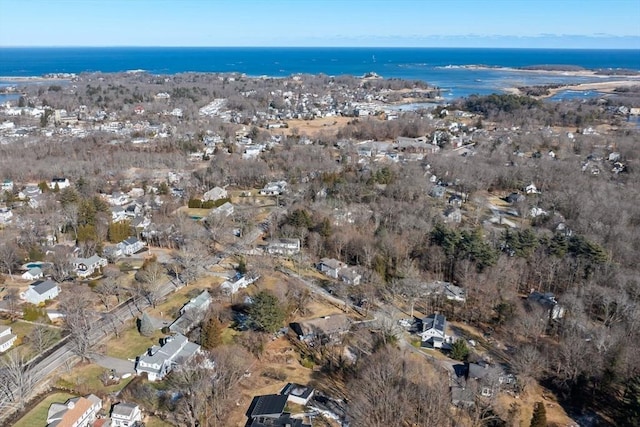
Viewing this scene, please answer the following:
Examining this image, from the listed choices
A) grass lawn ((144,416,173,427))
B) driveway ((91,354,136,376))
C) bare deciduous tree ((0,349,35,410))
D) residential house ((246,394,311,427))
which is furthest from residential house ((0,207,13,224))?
residential house ((246,394,311,427))

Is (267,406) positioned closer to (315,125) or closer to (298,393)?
(298,393)

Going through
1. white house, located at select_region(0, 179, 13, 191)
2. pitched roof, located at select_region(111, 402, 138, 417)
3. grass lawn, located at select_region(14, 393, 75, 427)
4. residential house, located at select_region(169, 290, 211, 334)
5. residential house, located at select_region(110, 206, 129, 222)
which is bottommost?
grass lawn, located at select_region(14, 393, 75, 427)

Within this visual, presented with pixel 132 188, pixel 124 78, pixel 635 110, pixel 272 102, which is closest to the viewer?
pixel 132 188

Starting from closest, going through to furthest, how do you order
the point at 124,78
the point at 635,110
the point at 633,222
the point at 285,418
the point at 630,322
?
the point at 285,418
the point at 630,322
the point at 633,222
the point at 635,110
the point at 124,78

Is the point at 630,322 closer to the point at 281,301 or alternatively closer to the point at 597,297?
the point at 597,297

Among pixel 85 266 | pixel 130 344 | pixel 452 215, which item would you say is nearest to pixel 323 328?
pixel 130 344

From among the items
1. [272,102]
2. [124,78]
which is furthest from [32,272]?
[124,78]

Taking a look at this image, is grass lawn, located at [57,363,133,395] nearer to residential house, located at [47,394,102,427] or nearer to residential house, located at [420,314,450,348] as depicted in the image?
residential house, located at [47,394,102,427]

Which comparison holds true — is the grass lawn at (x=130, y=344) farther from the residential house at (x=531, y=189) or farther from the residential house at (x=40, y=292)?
the residential house at (x=531, y=189)
